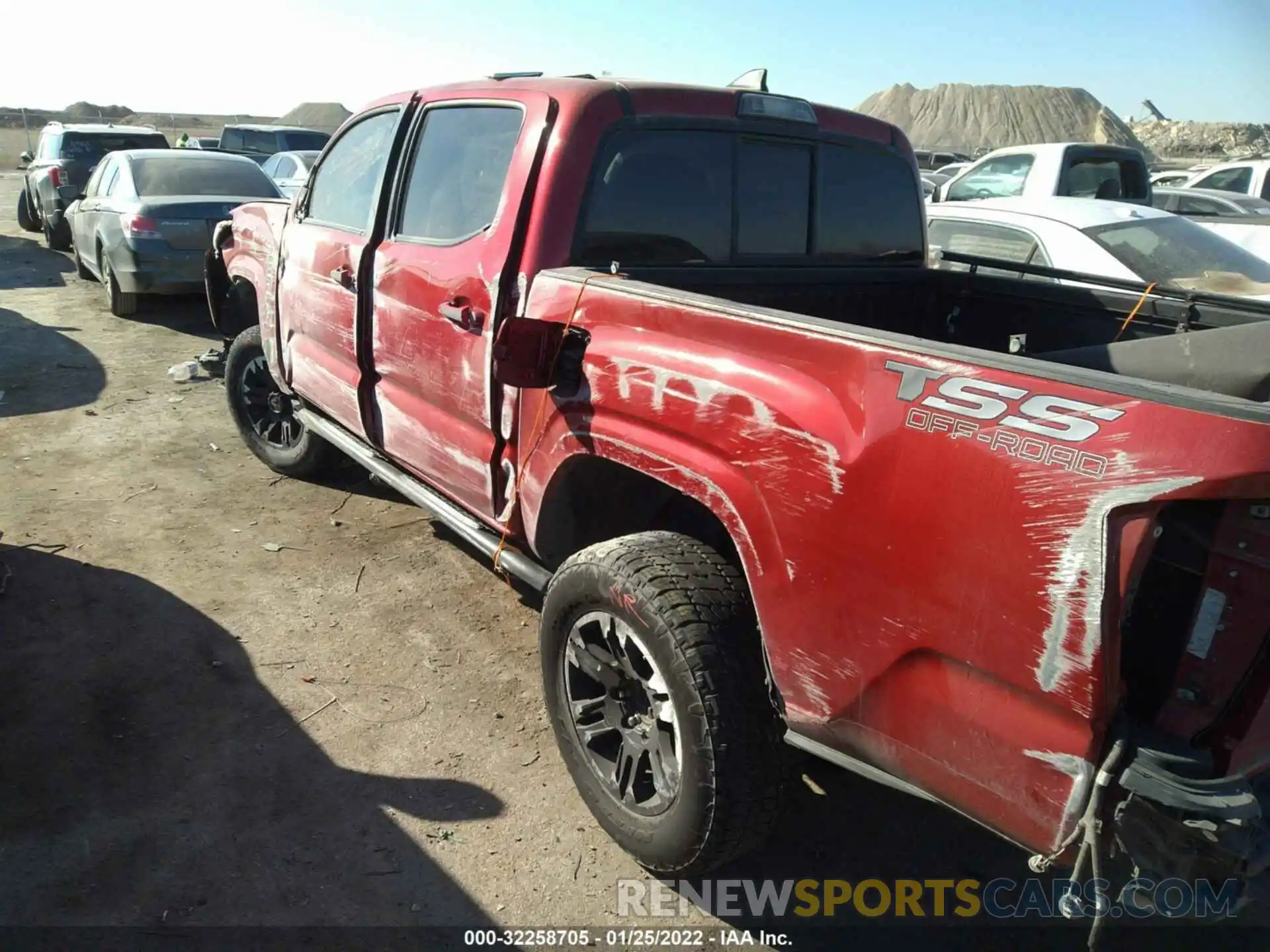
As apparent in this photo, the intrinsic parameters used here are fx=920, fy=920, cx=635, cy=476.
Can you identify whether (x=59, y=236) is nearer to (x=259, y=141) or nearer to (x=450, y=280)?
(x=259, y=141)

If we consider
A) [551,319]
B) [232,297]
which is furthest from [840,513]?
[232,297]

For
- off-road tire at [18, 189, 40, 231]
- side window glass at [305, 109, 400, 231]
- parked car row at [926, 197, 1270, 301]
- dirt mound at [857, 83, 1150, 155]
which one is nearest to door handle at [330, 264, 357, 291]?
side window glass at [305, 109, 400, 231]

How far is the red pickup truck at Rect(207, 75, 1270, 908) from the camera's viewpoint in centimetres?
164

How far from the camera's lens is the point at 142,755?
→ 10.2 feet

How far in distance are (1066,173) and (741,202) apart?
644cm

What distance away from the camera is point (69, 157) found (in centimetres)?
1414

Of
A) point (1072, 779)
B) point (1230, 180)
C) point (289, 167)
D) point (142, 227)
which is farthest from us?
point (289, 167)

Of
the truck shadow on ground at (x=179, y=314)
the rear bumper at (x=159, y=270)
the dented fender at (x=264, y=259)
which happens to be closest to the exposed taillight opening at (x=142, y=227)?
the rear bumper at (x=159, y=270)

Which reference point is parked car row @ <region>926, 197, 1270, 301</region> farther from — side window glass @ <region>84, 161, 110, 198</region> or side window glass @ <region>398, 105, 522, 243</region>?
side window glass @ <region>84, 161, 110, 198</region>

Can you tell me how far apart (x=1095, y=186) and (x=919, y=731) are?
8.40 metres

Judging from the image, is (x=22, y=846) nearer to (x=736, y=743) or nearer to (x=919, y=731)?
(x=736, y=743)

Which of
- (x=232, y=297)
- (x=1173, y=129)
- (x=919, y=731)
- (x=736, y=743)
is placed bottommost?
(x=736, y=743)

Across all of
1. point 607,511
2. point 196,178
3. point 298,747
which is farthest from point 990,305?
point 196,178

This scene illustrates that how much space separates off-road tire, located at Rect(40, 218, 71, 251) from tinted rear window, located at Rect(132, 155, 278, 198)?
556cm
